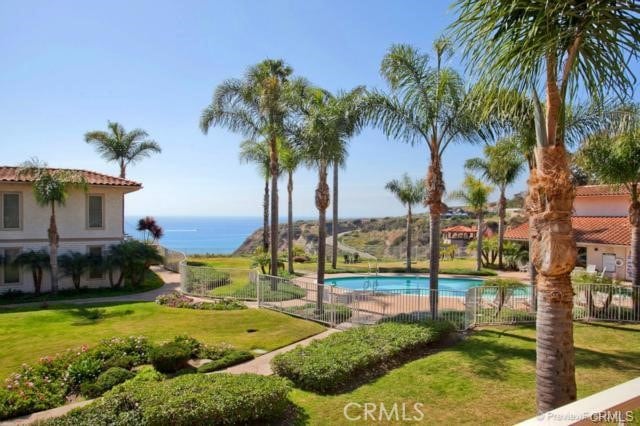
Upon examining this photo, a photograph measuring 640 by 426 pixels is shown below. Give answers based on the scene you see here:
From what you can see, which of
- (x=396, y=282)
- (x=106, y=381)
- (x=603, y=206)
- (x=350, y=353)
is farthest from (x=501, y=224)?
(x=106, y=381)

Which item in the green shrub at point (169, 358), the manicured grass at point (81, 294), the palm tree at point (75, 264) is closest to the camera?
the green shrub at point (169, 358)

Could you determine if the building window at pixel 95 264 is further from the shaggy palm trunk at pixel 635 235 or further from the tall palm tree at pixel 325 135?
the shaggy palm trunk at pixel 635 235

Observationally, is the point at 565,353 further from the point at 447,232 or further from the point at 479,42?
the point at 447,232

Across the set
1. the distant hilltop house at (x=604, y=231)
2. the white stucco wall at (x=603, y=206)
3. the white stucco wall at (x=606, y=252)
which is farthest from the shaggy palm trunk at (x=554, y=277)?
the white stucco wall at (x=603, y=206)

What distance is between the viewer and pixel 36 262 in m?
19.7

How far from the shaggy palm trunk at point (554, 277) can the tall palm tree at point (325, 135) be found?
881 centimetres

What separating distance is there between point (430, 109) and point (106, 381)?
37.3 feet

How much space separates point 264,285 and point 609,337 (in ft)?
37.6

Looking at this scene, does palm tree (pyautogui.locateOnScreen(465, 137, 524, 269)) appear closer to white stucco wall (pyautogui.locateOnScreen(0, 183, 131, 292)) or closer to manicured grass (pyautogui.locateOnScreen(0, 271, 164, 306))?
manicured grass (pyautogui.locateOnScreen(0, 271, 164, 306))

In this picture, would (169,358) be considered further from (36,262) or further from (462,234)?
(462,234)

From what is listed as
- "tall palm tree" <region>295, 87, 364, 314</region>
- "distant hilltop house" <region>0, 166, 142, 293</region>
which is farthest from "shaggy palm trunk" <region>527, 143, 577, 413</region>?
"distant hilltop house" <region>0, 166, 142, 293</region>

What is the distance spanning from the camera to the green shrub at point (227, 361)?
402 inches

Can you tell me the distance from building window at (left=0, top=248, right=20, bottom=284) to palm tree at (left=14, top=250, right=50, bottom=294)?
22.7 inches

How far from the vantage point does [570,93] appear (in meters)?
6.42
